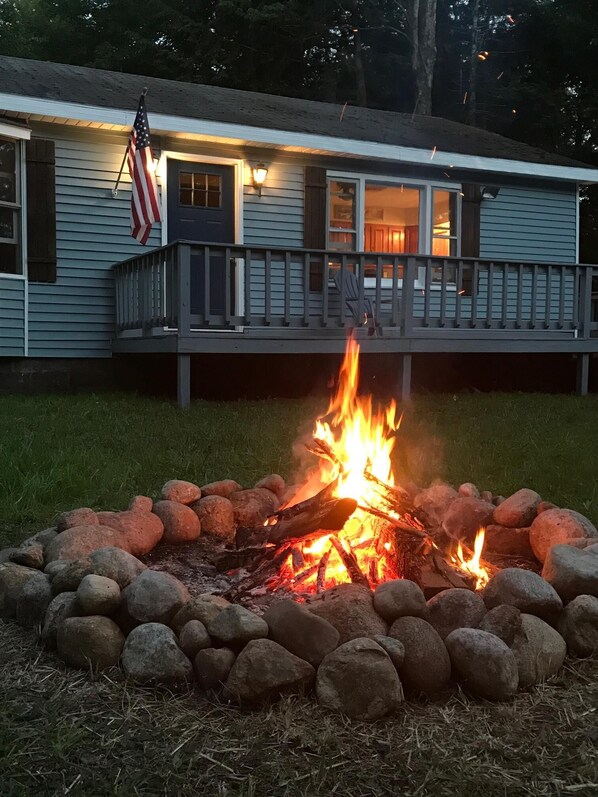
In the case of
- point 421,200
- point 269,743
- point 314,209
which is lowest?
point 269,743

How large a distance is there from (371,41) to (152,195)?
18.9 meters

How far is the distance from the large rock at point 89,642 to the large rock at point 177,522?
3.40 feet

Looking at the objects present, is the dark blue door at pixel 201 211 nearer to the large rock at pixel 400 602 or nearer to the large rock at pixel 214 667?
the large rock at pixel 400 602

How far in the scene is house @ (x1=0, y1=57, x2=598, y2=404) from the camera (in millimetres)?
8586

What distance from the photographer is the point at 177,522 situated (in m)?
3.39

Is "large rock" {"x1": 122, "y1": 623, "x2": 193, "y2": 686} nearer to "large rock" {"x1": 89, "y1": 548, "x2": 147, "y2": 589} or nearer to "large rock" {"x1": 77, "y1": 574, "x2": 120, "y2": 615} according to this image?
"large rock" {"x1": 77, "y1": 574, "x2": 120, "y2": 615}

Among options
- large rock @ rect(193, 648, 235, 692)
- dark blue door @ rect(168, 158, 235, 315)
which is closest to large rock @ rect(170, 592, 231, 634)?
large rock @ rect(193, 648, 235, 692)

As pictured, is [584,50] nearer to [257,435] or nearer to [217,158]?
[217,158]

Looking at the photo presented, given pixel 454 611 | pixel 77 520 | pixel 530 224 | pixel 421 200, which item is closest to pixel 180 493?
pixel 77 520

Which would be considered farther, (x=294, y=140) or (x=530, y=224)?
(x=530, y=224)

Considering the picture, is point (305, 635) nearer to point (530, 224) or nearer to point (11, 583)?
point (11, 583)

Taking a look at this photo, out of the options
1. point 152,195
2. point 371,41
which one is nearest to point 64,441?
point 152,195

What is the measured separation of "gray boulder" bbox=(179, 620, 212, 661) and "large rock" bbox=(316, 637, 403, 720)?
35cm

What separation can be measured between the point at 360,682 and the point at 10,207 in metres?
8.24
